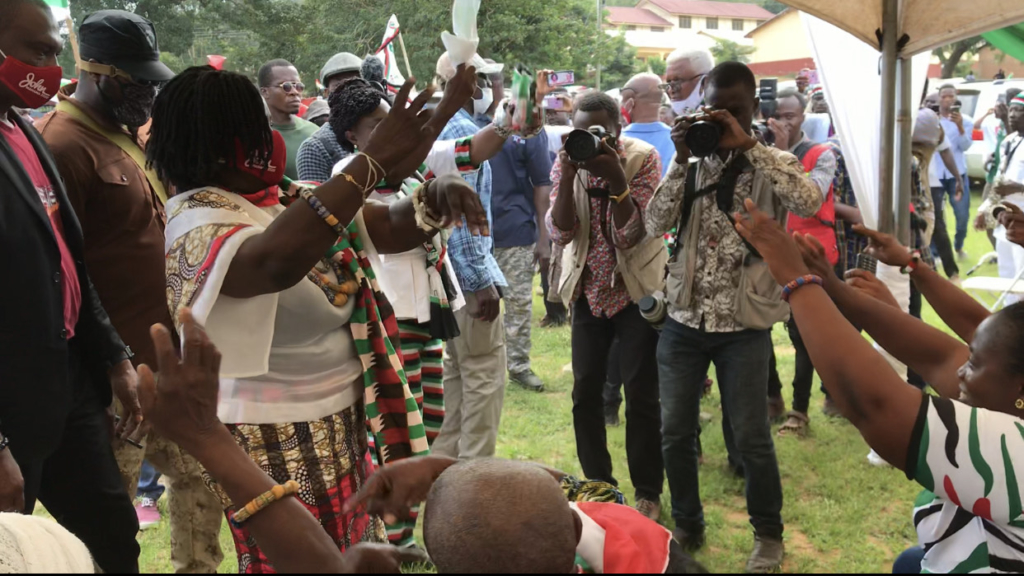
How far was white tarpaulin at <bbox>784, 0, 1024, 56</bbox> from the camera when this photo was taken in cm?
283

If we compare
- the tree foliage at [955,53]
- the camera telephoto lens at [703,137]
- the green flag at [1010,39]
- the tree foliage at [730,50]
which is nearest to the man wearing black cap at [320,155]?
the camera telephoto lens at [703,137]

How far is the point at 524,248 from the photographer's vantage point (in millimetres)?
5719

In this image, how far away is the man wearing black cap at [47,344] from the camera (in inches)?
85.8

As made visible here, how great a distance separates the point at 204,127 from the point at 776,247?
1.30m

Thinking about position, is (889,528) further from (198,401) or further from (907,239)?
(198,401)

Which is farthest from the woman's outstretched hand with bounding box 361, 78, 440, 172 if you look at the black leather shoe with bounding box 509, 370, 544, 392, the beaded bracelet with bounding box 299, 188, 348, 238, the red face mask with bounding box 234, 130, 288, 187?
the black leather shoe with bounding box 509, 370, 544, 392

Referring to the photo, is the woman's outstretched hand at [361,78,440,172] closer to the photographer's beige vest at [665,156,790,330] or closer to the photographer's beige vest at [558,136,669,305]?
the photographer's beige vest at [665,156,790,330]

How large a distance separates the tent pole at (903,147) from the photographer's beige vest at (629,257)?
3.09 feet

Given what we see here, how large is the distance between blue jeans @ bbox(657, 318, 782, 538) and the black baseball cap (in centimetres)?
222

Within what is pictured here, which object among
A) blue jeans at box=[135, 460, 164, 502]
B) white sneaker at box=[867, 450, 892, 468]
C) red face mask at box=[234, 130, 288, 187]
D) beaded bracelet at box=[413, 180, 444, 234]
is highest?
red face mask at box=[234, 130, 288, 187]

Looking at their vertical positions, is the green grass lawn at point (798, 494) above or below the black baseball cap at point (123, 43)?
below

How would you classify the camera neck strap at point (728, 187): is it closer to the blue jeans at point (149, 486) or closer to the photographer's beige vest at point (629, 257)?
the photographer's beige vest at point (629, 257)

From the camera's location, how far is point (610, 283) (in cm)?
369

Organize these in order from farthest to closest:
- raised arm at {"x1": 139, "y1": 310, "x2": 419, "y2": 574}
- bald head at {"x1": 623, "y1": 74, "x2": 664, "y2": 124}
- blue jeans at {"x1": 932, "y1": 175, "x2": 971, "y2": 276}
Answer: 1. blue jeans at {"x1": 932, "y1": 175, "x2": 971, "y2": 276}
2. bald head at {"x1": 623, "y1": 74, "x2": 664, "y2": 124}
3. raised arm at {"x1": 139, "y1": 310, "x2": 419, "y2": 574}
